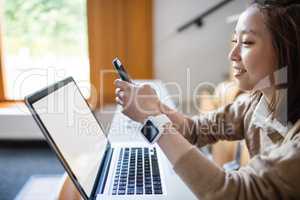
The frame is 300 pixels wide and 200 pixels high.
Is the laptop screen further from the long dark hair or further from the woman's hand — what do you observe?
the long dark hair

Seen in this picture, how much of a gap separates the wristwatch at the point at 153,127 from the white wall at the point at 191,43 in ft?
5.78

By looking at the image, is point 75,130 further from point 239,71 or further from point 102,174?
point 239,71

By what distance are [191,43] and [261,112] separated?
1.61 meters

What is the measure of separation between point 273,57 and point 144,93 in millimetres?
315

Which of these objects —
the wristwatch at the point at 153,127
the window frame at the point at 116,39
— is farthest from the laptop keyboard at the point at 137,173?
the window frame at the point at 116,39

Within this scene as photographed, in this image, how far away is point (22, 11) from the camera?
2.42 m

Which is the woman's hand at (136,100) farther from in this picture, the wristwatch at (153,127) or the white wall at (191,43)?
the white wall at (191,43)

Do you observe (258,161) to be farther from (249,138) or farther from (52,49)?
(52,49)

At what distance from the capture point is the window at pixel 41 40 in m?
2.41

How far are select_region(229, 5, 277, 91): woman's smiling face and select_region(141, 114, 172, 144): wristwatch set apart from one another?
0.25 meters

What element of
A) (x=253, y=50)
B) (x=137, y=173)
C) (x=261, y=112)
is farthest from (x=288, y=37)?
(x=137, y=173)

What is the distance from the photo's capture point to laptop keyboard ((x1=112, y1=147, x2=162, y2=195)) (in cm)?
74

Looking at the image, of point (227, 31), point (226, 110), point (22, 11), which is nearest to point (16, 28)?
point (22, 11)

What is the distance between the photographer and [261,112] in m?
0.86
